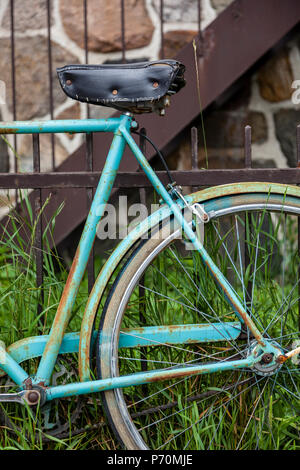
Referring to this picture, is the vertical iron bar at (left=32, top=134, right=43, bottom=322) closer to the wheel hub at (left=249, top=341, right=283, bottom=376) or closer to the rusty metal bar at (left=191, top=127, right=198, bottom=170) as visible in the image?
the rusty metal bar at (left=191, top=127, right=198, bottom=170)

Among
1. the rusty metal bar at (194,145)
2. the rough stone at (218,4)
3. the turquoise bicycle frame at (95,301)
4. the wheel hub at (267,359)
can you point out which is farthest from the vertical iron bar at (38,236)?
the rough stone at (218,4)

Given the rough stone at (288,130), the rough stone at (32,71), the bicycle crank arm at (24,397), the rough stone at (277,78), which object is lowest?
the bicycle crank arm at (24,397)

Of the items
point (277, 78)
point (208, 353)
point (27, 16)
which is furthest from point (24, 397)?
point (27, 16)

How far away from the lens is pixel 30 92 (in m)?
3.61

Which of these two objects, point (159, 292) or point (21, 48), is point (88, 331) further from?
point (21, 48)

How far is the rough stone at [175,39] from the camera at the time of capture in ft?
11.5

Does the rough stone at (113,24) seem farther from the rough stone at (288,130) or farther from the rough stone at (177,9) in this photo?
the rough stone at (288,130)

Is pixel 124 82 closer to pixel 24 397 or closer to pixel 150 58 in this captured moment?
pixel 24 397

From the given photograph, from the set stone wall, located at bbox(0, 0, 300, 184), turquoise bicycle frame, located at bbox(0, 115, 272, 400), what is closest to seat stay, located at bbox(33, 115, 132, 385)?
turquoise bicycle frame, located at bbox(0, 115, 272, 400)

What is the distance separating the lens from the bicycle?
174 centimetres

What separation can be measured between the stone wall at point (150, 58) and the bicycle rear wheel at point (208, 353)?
1595 mm

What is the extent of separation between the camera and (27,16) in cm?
359

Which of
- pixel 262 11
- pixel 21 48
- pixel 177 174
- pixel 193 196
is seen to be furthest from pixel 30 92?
pixel 193 196

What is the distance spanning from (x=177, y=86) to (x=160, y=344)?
30.7 inches
